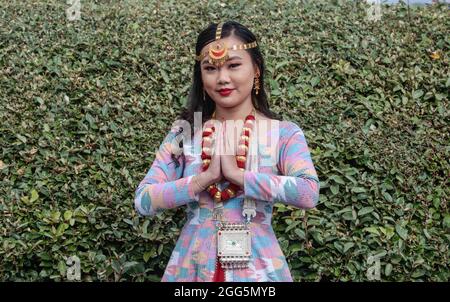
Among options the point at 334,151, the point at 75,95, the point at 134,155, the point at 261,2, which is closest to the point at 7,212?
the point at 134,155

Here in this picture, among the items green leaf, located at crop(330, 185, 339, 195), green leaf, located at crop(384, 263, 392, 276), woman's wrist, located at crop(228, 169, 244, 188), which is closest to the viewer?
woman's wrist, located at crop(228, 169, 244, 188)

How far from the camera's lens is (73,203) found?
4.27 meters

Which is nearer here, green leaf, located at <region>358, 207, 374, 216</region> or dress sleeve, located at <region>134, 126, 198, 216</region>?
dress sleeve, located at <region>134, 126, 198, 216</region>

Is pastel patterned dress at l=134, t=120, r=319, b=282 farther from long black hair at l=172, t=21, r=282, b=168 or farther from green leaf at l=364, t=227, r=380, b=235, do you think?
green leaf at l=364, t=227, r=380, b=235

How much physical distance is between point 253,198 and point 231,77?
1.46ft

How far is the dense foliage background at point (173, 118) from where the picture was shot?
4.05 meters

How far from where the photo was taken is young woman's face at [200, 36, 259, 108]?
8.72ft

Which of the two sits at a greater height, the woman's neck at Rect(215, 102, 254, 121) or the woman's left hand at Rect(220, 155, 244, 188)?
the woman's neck at Rect(215, 102, 254, 121)

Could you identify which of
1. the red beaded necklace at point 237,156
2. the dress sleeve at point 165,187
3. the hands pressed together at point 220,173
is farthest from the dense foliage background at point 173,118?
the hands pressed together at point 220,173

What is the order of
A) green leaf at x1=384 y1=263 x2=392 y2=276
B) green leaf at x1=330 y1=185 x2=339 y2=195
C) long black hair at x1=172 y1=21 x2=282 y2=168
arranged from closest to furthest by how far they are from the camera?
long black hair at x1=172 y1=21 x2=282 y2=168 < green leaf at x1=384 y1=263 x2=392 y2=276 < green leaf at x1=330 y1=185 x2=339 y2=195

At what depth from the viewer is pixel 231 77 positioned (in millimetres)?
2658

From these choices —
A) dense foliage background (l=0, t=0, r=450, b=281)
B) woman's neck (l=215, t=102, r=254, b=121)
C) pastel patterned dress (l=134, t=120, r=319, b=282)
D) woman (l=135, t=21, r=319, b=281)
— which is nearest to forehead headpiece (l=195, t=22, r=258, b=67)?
woman (l=135, t=21, r=319, b=281)

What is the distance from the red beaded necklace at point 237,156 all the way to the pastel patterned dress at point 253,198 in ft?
0.11
